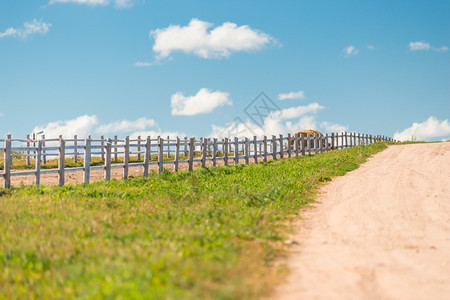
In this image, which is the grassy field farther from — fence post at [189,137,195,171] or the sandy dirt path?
fence post at [189,137,195,171]

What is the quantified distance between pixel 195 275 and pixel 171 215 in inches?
165

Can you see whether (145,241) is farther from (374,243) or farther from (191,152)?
(191,152)

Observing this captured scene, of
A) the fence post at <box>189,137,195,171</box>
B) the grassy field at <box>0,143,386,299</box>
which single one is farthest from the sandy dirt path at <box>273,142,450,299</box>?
the fence post at <box>189,137,195,171</box>

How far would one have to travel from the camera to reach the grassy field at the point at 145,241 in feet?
17.1

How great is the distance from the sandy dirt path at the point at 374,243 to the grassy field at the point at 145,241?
0.55 metres

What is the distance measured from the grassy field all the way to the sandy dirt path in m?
0.55

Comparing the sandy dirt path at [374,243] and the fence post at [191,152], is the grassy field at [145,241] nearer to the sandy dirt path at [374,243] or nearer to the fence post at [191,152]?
the sandy dirt path at [374,243]

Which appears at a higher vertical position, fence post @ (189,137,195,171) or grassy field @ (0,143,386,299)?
fence post @ (189,137,195,171)

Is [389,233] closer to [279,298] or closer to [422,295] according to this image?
[422,295]

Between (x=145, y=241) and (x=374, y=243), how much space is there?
422cm

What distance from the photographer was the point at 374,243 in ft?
26.3

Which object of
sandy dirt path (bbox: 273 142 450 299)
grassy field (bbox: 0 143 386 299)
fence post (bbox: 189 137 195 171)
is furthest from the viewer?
fence post (bbox: 189 137 195 171)

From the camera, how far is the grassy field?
17.1 ft

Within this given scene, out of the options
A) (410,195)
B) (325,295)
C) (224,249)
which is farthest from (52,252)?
(410,195)
